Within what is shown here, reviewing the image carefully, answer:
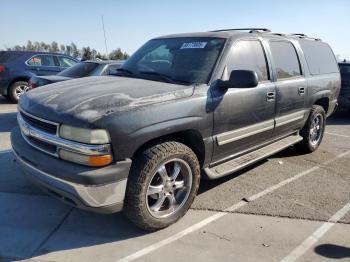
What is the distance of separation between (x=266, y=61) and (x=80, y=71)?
4.83 meters

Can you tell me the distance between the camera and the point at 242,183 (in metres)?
4.82

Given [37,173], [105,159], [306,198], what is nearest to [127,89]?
[105,159]

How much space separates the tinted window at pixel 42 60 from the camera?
38.7 ft

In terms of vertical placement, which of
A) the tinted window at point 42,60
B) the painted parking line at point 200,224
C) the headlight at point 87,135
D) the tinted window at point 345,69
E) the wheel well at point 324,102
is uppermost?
the tinted window at point 42,60

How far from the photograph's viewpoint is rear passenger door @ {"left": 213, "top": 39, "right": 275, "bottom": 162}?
3.97m

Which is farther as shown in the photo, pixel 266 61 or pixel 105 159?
pixel 266 61

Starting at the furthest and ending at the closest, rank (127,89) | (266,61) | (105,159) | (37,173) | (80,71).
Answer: (80,71) → (266,61) → (127,89) → (37,173) → (105,159)

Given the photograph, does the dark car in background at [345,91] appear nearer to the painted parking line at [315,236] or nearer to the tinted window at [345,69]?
the tinted window at [345,69]

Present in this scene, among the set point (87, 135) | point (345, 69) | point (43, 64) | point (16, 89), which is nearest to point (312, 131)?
point (87, 135)

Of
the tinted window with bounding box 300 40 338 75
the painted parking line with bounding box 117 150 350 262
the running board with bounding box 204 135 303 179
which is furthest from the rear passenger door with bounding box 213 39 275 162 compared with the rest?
the tinted window with bounding box 300 40 338 75

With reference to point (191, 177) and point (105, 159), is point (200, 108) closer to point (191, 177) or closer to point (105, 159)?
point (191, 177)

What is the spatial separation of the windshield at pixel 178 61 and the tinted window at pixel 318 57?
88.8 inches

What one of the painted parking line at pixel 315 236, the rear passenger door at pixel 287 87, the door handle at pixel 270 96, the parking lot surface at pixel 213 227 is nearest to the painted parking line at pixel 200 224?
the parking lot surface at pixel 213 227

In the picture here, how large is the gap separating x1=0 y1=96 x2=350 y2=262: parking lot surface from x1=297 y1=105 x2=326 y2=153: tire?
1.07 metres
